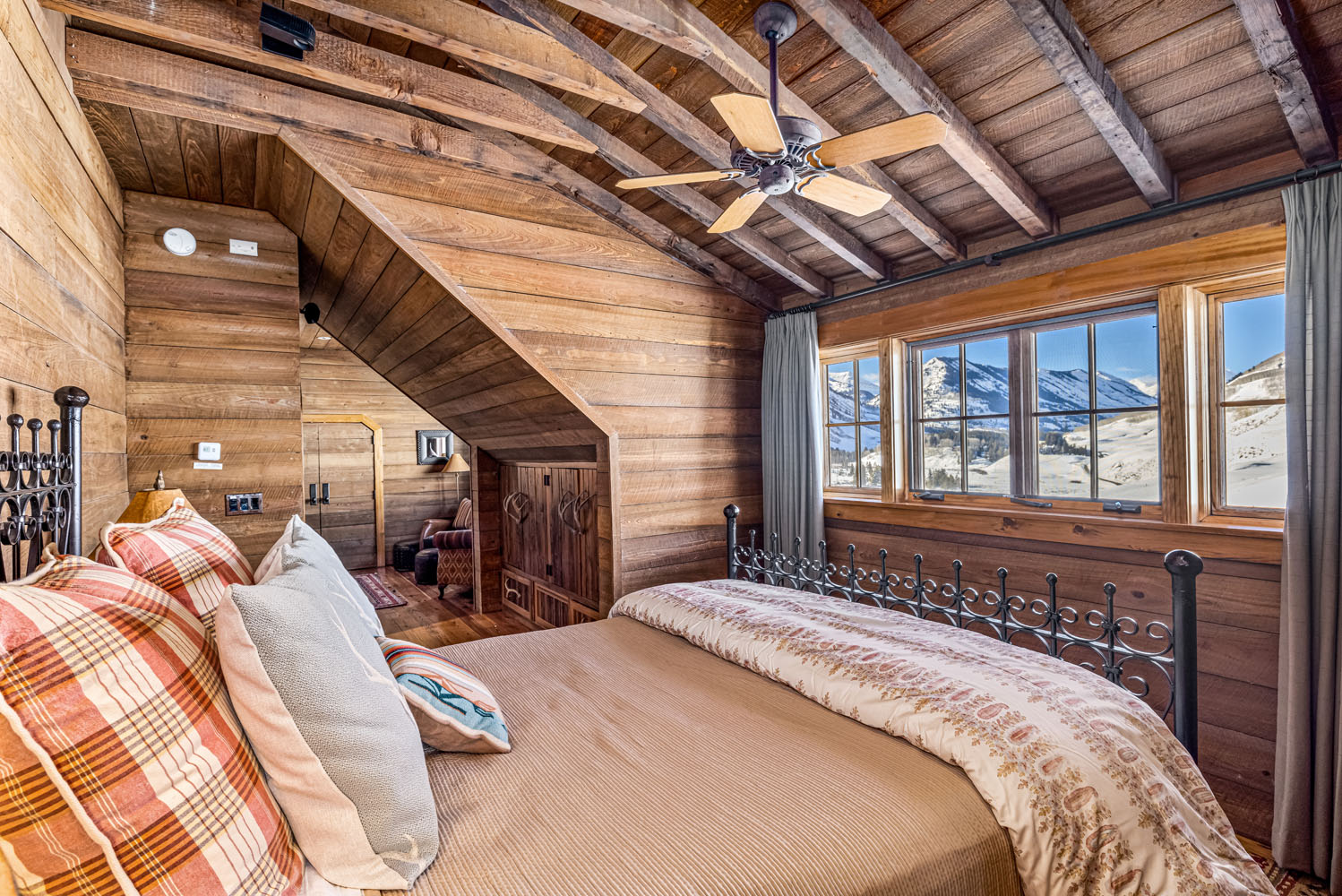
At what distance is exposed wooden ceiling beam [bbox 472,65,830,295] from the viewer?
2.54 metres

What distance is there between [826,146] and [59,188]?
6.86 feet

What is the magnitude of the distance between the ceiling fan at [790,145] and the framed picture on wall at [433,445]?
5.51 m

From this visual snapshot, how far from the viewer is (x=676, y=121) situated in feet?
→ 7.88

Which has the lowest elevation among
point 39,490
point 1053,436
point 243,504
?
point 243,504

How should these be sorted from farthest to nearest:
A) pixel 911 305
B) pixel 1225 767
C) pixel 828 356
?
1. pixel 828 356
2. pixel 911 305
3. pixel 1225 767

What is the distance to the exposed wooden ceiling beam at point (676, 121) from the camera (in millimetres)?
2025

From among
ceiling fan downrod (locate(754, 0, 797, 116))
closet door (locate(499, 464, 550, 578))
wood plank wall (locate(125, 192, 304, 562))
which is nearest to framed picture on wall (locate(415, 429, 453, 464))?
closet door (locate(499, 464, 550, 578))

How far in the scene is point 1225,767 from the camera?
224 cm

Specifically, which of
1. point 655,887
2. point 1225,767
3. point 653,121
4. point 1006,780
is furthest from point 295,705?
point 1225,767

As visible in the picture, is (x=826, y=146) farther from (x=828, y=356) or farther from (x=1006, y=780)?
(x=828, y=356)

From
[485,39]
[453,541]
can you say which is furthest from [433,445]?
[485,39]

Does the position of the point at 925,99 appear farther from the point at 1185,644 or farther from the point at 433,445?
the point at 433,445

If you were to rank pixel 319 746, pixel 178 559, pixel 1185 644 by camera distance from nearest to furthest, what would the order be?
pixel 319 746, pixel 178 559, pixel 1185 644

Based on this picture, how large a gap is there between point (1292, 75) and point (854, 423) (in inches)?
86.0
